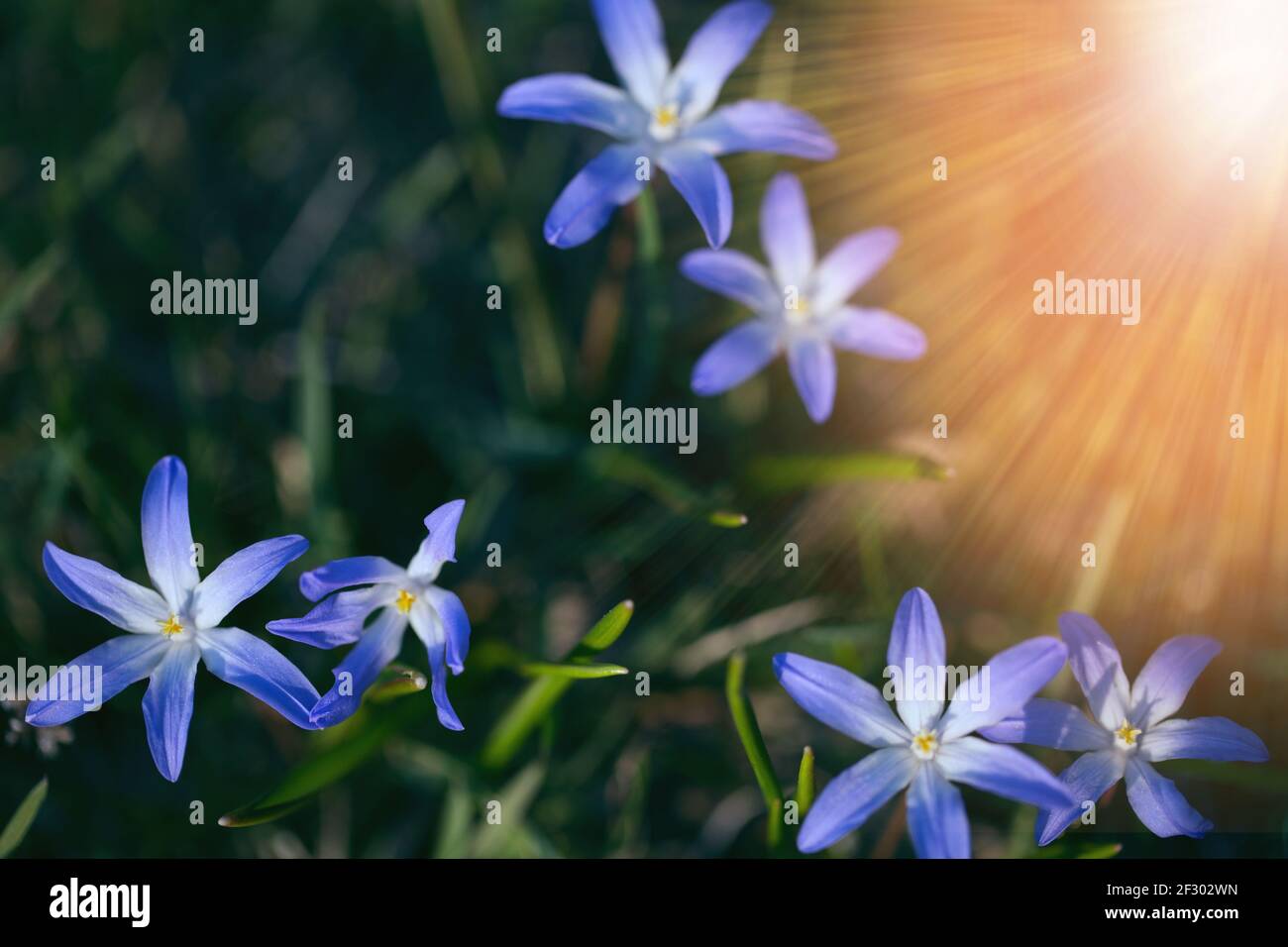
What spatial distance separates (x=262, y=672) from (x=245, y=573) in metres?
0.22

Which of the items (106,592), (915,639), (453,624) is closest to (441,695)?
(453,624)

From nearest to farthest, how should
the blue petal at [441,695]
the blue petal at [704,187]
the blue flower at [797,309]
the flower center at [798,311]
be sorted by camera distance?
the blue petal at [441,695]
the blue petal at [704,187]
the blue flower at [797,309]
the flower center at [798,311]

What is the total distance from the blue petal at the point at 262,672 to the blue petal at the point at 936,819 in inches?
52.2

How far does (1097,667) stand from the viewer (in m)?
2.28

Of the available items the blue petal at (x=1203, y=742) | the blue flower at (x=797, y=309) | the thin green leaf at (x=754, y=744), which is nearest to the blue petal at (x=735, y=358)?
the blue flower at (x=797, y=309)

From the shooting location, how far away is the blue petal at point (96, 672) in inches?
80.6

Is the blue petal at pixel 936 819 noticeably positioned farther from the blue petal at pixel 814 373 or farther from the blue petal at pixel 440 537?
the blue petal at pixel 440 537

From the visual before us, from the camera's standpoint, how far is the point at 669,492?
2.72 meters

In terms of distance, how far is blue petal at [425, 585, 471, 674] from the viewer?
6.49 ft

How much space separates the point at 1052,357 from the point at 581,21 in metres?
2.21
